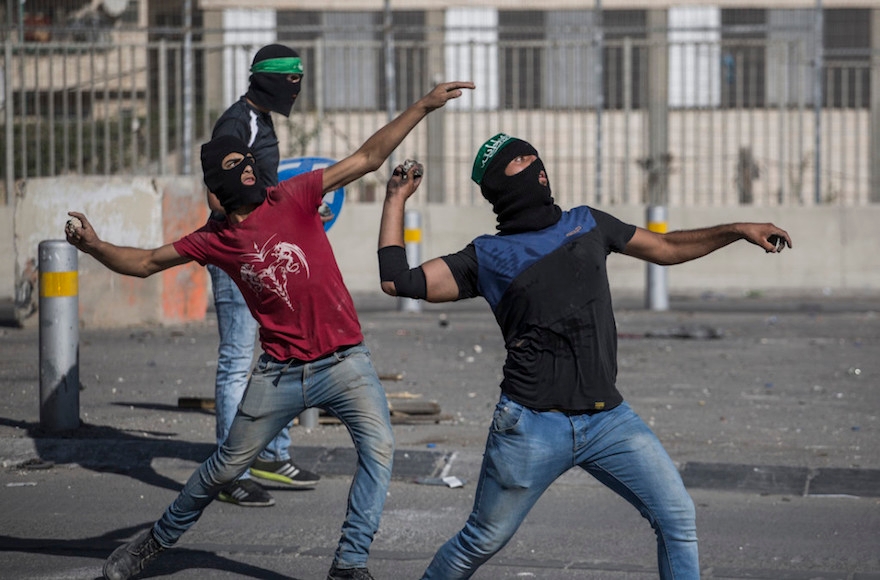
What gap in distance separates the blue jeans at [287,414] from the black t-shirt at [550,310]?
91 cm

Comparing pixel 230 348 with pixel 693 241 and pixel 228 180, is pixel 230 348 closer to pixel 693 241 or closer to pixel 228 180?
pixel 228 180

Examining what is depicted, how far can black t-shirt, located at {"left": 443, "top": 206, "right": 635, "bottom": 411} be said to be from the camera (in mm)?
4008

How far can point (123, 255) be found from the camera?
5.13 meters

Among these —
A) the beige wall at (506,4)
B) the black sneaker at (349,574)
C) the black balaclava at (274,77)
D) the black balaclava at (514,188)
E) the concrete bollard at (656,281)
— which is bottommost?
the black sneaker at (349,574)


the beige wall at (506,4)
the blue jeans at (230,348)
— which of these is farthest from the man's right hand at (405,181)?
the beige wall at (506,4)

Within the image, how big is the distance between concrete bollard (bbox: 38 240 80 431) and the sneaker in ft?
5.02

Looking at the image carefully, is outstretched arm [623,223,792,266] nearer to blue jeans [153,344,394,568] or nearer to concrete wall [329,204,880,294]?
blue jeans [153,344,394,568]

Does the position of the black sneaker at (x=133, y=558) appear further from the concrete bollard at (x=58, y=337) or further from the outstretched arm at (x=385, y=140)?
the concrete bollard at (x=58, y=337)

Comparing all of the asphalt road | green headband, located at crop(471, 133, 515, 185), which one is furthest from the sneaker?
green headband, located at crop(471, 133, 515, 185)

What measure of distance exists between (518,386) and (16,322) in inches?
372

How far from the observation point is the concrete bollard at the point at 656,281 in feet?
43.7

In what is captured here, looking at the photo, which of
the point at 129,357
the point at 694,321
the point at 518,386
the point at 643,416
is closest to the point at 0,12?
the point at 129,357

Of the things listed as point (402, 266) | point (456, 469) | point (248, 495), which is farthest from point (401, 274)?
point (456, 469)

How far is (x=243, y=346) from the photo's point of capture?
6180mm
